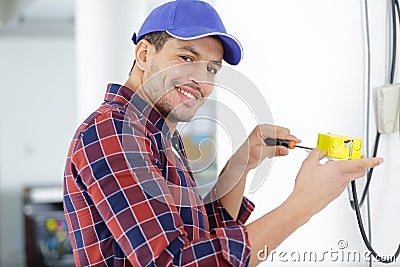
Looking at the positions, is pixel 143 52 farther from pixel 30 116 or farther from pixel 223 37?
pixel 30 116

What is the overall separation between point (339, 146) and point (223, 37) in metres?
0.26

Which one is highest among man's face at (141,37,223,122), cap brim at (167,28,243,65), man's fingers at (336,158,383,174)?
cap brim at (167,28,243,65)

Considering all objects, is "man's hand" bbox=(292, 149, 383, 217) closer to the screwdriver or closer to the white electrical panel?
the screwdriver

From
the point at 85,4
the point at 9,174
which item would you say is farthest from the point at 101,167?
the point at 9,174

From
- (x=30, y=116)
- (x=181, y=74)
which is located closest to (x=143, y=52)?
(x=181, y=74)

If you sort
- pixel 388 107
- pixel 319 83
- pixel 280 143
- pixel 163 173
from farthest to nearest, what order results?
1. pixel 319 83
2. pixel 388 107
3. pixel 280 143
4. pixel 163 173

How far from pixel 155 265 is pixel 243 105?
2.40 feet

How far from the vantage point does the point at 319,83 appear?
1.47 metres

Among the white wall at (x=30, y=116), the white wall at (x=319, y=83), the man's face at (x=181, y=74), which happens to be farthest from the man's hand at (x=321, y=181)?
the white wall at (x=30, y=116)

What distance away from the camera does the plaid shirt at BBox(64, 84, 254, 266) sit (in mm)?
987

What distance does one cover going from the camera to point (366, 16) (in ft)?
4.54

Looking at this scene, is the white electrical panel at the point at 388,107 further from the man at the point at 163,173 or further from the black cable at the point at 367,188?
the man at the point at 163,173

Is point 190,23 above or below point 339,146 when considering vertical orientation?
above

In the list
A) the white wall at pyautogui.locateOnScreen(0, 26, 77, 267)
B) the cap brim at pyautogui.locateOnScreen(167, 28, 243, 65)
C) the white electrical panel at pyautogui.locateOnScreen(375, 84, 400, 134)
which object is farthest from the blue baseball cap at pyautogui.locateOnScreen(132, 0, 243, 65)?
the white wall at pyautogui.locateOnScreen(0, 26, 77, 267)
